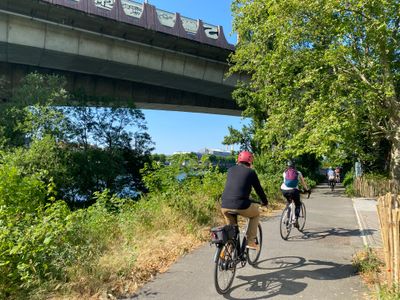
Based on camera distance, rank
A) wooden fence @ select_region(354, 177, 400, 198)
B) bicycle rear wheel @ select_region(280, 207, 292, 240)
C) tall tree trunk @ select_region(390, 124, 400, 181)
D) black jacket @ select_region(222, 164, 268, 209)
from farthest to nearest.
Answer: wooden fence @ select_region(354, 177, 400, 198) → tall tree trunk @ select_region(390, 124, 400, 181) → bicycle rear wheel @ select_region(280, 207, 292, 240) → black jacket @ select_region(222, 164, 268, 209)

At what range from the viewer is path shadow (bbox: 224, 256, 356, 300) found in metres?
4.91

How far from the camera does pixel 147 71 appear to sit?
73.8ft

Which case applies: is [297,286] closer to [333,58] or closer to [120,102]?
[333,58]

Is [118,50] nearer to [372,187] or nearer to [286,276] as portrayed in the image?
[372,187]

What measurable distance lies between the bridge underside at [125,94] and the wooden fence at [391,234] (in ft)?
65.0

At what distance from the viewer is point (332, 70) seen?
1706 centimetres

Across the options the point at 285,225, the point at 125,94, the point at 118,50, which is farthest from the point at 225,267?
the point at 125,94

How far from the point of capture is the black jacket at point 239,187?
525 centimetres

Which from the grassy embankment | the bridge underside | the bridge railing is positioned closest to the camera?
the grassy embankment

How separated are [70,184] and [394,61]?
17.8 m

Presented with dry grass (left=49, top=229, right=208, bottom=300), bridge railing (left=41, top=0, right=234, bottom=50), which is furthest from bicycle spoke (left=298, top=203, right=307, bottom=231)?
bridge railing (left=41, top=0, right=234, bottom=50)

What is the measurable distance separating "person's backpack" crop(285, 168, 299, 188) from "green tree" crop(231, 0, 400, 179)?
229 inches

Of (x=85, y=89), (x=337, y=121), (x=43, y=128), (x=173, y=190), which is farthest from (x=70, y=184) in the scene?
(x=337, y=121)

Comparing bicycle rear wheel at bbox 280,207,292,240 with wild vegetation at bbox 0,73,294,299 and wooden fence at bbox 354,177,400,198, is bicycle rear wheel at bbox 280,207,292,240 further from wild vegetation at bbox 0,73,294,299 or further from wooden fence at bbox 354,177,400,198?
wooden fence at bbox 354,177,400,198
